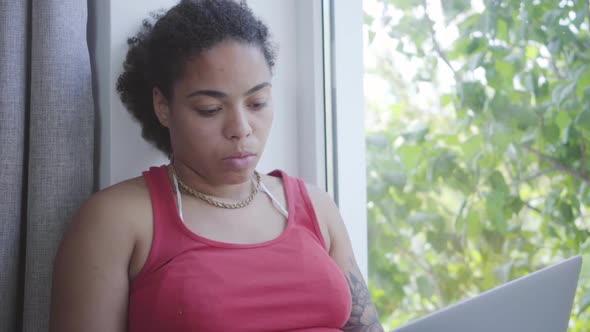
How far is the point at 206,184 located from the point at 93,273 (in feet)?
0.86

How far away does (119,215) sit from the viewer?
977 millimetres

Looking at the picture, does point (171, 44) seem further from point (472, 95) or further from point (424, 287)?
point (424, 287)

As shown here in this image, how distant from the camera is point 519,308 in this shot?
896mm

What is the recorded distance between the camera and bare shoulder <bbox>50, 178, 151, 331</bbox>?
0.92m

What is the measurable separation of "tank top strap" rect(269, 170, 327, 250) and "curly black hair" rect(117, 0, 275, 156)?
0.24m

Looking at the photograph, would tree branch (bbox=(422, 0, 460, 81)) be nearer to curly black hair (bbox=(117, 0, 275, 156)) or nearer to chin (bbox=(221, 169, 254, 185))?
curly black hair (bbox=(117, 0, 275, 156))

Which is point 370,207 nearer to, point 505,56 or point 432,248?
point 432,248

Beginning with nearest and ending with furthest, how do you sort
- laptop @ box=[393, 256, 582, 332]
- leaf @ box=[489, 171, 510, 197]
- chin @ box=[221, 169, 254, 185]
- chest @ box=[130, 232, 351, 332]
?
laptop @ box=[393, 256, 582, 332] < chest @ box=[130, 232, 351, 332] < chin @ box=[221, 169, 254, 185] < leaf @ box=[489, 171, 510, 197]

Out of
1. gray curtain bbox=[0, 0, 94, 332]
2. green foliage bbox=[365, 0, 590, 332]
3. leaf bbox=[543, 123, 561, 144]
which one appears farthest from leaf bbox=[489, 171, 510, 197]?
gray curtain bbox=[0, 0, 94, 332]

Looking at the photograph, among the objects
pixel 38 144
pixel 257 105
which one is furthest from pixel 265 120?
pixel 38 144

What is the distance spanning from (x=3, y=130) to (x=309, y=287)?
58cm

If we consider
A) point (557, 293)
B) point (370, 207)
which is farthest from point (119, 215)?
point (370, 207)

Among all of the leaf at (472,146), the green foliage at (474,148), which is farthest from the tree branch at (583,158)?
the leaf at (472,146)

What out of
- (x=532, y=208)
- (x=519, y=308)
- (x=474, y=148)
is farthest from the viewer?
(x=474, y=148)
